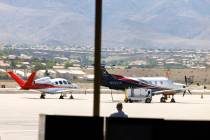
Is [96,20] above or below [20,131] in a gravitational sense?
above

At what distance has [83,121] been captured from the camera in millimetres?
11836

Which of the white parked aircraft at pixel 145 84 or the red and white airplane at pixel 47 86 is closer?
the white parked aircraft at pixel 145 84

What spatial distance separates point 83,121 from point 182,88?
74359mm

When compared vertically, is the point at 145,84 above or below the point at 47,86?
above

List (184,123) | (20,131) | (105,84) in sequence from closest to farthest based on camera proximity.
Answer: (184,123) < (20,131) < (105,84)

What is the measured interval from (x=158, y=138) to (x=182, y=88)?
74251 millimetres

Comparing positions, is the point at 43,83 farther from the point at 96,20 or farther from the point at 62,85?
the point at 96,20

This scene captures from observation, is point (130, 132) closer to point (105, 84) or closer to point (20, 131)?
point (20, 131)

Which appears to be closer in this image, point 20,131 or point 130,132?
point 130,132

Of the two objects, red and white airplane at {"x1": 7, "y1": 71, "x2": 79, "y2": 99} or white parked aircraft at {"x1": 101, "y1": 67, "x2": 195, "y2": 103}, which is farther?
red and white airplane at {"x1": 7, "y1": 71, "x2": 79, "y2": 99}

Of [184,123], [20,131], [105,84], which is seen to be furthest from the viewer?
[105,84]

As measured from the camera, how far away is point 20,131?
31391 mm

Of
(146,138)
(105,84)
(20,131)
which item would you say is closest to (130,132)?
(146,138)

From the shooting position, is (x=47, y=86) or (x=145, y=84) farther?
(x=47, y=86)
